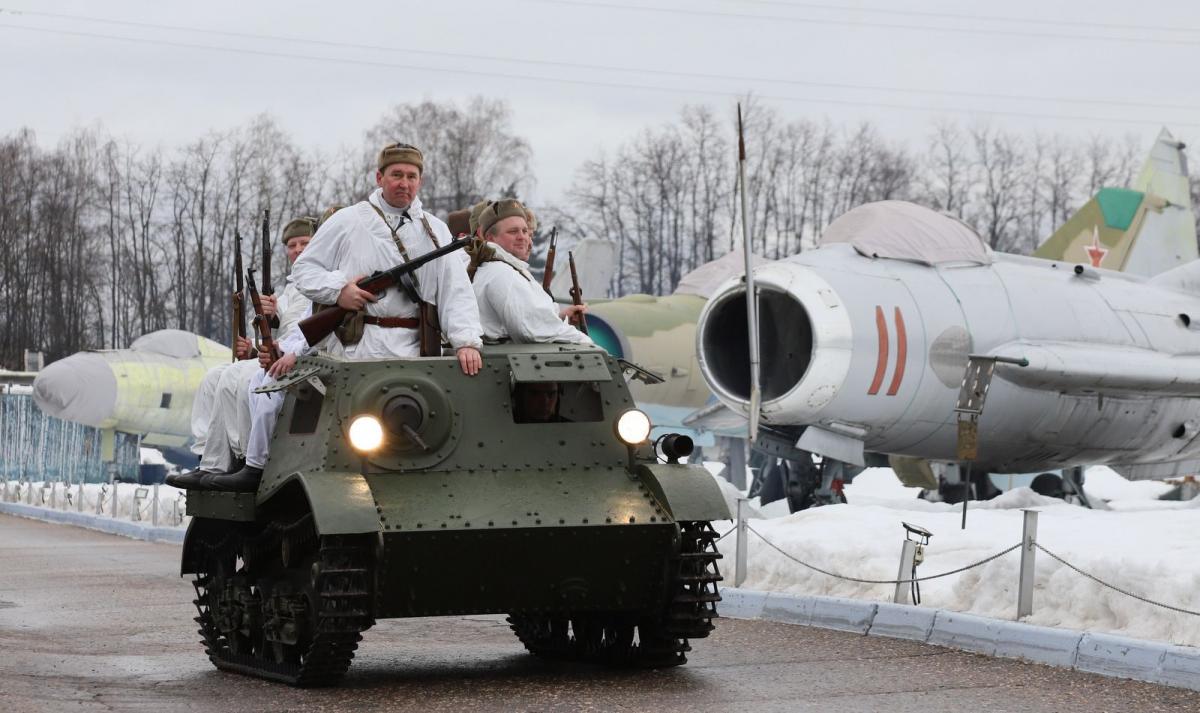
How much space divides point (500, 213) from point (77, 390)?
94.3 feet

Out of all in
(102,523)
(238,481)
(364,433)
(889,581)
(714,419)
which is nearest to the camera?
(364,433)

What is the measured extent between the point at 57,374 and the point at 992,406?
22945mm

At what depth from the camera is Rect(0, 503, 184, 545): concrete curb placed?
71.7ft

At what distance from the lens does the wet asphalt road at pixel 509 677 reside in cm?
708

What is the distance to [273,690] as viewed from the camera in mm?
7547

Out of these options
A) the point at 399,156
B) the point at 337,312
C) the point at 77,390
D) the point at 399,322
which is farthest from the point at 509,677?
the point at 77,390

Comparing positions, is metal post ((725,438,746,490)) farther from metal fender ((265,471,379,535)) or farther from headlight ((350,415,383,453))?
metal fender ((265,471,379,535))

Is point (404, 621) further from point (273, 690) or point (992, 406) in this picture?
point (992, 406)

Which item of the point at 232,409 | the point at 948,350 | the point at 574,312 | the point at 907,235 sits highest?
the point at 907,235

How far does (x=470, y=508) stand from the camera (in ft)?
24.6

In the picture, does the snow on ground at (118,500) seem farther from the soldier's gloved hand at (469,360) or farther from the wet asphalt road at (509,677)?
the soldier's gloved hand at (469,360)

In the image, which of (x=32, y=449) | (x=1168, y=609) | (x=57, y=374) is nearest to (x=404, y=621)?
(x=1168, y=609)

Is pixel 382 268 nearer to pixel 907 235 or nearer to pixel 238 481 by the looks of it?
pixel 238 481

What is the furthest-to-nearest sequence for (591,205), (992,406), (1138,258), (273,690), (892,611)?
1. (591,205)
2. (1138,258)
3. (992,406)
4. (892,611)
5. (273,690)
